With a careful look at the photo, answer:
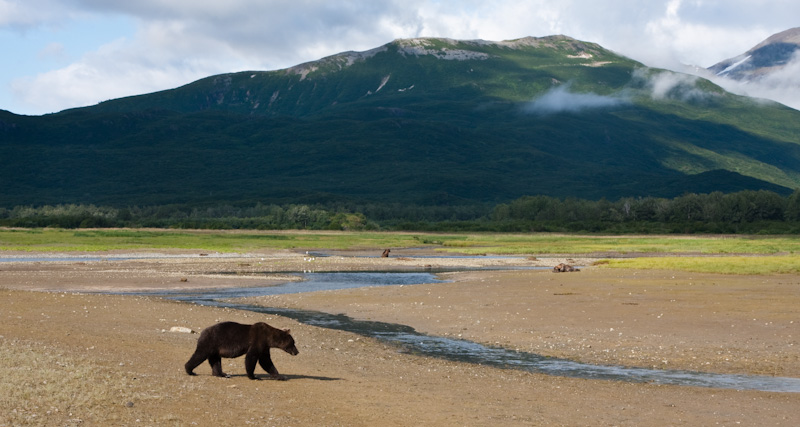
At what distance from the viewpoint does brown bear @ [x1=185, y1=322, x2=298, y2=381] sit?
15398mm

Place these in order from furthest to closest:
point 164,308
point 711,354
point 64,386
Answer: point 164,308
point 711,354
point 64,386

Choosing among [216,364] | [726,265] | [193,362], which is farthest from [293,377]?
[726,265]

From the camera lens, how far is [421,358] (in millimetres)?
19703

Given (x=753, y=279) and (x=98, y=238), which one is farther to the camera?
(x=98, y=238)

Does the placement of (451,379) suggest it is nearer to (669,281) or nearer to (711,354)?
(711,354)

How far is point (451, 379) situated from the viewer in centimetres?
1692

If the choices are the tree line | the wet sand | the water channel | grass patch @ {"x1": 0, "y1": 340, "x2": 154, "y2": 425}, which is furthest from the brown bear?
the tree line

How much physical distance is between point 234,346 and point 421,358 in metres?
5.49

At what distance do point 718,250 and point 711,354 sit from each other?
64.8 meters

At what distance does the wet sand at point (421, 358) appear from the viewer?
13.1 m

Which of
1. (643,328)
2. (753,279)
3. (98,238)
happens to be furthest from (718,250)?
(98,238)

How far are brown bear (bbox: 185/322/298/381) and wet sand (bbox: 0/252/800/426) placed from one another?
287mm

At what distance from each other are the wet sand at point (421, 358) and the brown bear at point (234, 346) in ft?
0.94

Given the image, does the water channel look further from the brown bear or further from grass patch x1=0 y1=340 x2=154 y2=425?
grass patch x1=0 y1=340 x2=154 y2=425
